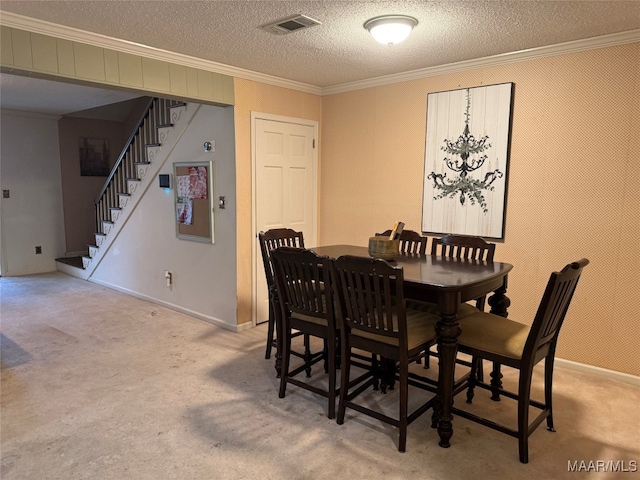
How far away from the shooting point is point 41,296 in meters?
5.34

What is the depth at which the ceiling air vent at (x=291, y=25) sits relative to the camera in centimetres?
265

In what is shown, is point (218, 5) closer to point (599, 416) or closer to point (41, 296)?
point (599, 416)

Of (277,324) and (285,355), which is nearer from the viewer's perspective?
(285,355)

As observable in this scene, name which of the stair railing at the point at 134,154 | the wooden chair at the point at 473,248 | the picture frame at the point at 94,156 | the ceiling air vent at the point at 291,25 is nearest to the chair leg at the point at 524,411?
the wooden chair at the point at 473,248

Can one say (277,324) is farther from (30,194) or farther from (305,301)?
(30,194)

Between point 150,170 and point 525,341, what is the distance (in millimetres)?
4128

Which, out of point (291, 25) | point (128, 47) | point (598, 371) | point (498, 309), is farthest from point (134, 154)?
point (598, 371)

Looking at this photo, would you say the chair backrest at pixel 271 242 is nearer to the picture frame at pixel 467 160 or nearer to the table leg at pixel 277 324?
the table leg at pixel 277 324

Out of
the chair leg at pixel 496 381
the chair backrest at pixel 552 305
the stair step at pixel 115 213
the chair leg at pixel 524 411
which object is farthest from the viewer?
the stair step at pixel 115 213

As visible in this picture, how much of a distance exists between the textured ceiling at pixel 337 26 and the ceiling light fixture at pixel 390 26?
5cm

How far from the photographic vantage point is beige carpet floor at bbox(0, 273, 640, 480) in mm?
2160

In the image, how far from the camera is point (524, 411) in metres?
2.17

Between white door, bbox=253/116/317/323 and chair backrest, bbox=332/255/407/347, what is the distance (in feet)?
6.43

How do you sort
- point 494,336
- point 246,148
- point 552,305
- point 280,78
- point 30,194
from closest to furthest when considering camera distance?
point 552,305, point 494,336, point 246,148, point 280,78, point 30,194
